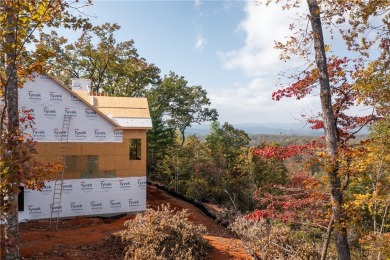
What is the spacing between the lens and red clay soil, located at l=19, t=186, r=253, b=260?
10163mm

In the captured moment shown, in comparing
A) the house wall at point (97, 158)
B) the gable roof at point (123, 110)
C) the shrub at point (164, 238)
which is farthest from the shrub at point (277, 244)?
the gable roof at point (123, 110)

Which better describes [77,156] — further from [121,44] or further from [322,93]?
[121,44]

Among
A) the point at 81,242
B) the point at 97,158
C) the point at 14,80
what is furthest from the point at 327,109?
the point at 97,158

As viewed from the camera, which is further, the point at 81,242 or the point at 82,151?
the point at 82,151

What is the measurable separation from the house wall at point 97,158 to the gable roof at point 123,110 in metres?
0.40

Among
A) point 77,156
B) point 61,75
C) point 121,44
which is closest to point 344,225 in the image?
→ point 77,156

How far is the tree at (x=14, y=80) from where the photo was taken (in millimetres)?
4781

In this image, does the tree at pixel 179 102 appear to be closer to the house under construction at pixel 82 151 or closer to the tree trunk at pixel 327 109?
the house under construction at pixel 82 151

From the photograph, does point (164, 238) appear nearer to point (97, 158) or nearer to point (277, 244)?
point (277, 244)

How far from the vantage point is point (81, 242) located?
11.3m

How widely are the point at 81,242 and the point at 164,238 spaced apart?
3.16 meters

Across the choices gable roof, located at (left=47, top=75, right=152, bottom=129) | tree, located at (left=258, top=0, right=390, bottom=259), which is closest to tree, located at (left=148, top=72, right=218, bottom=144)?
gable roof, located at (left=47, top=75, right=152, bottom=129)

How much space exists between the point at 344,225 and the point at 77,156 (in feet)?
39.5

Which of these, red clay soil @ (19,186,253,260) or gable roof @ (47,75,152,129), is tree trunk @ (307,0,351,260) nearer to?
red clay soil @ (19,186,253,260)
